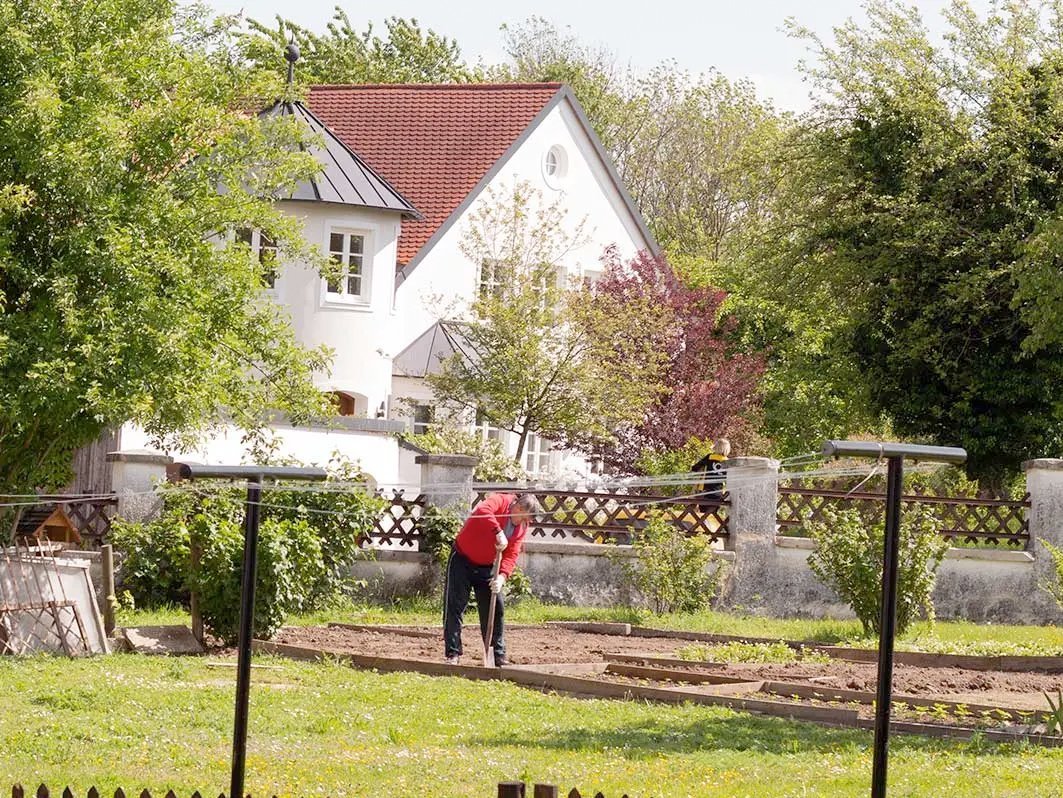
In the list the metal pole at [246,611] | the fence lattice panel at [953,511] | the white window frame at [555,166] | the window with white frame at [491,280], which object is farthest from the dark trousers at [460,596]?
the white window frame at [555,166]

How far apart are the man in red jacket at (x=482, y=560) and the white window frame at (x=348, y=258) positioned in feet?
56.1

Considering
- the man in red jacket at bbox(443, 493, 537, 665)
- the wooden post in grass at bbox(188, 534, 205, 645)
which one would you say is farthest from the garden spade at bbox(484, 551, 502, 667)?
the wooden post in grass at bbox(188, 534, 205, 645)

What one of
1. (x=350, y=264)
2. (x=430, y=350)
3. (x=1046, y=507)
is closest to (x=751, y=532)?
(x=1046, y=507)

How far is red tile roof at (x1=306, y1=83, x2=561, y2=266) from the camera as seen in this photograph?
38.8 metres

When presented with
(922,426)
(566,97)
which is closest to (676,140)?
(566,97)

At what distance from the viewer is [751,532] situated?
75.9 ft

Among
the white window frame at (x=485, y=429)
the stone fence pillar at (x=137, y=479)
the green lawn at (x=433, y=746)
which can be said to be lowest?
the green lawn at (x=433, y=746)

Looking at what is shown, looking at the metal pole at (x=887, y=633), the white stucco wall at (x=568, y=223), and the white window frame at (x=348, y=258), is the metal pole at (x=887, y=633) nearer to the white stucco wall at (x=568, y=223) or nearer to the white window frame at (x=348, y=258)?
the white window frame at (x=348, y=258)

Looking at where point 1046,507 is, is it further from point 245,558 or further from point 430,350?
point 245,558

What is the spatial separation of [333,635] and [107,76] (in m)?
5.91

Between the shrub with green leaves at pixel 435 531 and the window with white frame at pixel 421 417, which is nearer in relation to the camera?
the shrub with green leaves at pixel 435 531

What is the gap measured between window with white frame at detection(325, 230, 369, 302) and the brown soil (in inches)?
578

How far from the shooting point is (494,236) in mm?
37219

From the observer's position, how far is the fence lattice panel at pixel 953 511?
2323 cm
